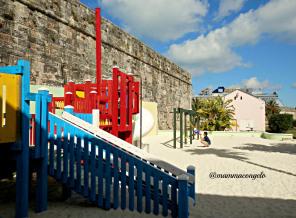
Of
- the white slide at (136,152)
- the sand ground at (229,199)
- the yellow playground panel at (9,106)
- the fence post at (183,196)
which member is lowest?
the sand ground at (229,199)

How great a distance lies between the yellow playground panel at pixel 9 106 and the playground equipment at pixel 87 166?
20mm

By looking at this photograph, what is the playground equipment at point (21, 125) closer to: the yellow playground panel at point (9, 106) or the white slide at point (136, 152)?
the yellow playground panel at point (9, 106)

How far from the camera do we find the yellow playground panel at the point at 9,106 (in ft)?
12.7

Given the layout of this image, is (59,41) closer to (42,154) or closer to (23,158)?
(42,154)

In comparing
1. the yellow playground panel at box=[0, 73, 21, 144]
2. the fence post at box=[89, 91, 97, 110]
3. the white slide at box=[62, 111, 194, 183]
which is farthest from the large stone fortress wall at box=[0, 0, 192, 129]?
the yellow playground panel at box=[0, 73, 21, 144]

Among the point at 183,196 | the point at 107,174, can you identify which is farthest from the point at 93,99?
the point at 183,196

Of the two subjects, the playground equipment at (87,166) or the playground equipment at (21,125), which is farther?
the playground equipment at (87,166)

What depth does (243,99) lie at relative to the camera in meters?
40.8

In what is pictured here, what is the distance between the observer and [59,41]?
1072 cm

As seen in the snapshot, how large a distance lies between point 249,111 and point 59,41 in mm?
34692

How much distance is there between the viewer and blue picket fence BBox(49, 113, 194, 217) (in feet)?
13.9

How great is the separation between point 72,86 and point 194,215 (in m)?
5.35

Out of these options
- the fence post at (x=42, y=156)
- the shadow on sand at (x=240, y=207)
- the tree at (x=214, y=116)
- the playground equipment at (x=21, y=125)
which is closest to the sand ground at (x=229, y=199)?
the shadow on sand at (x=240, y=207)

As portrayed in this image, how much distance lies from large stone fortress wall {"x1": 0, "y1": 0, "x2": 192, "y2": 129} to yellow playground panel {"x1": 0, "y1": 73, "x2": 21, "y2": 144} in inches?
187
